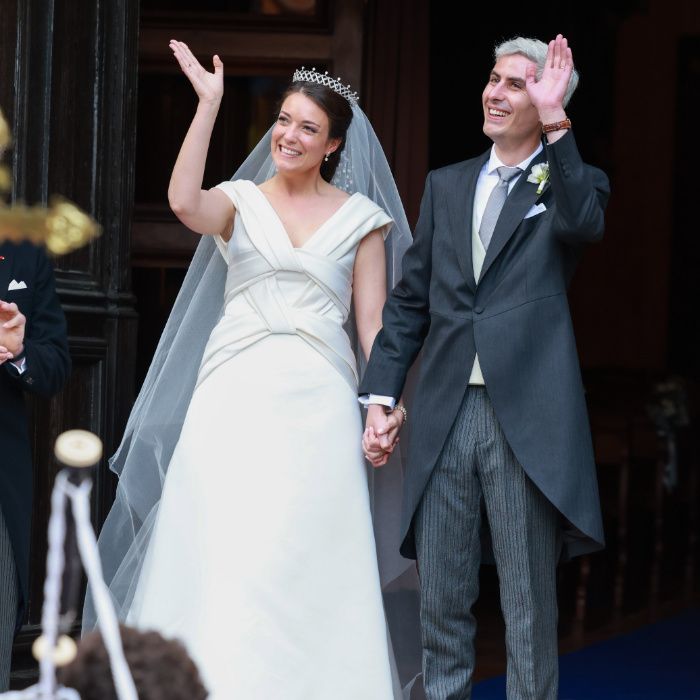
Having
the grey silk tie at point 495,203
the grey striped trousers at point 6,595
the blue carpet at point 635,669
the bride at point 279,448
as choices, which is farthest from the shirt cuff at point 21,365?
the blue carpet at point 635,669

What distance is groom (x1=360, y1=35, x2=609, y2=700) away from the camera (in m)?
3.23

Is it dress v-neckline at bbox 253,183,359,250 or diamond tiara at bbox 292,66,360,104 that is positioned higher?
diamond tiara at bbox 292,66,360,104

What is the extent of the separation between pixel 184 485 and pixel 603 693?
197 cm

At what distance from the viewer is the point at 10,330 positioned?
103 inches

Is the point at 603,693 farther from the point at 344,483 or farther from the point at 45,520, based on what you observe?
the point at 45,520

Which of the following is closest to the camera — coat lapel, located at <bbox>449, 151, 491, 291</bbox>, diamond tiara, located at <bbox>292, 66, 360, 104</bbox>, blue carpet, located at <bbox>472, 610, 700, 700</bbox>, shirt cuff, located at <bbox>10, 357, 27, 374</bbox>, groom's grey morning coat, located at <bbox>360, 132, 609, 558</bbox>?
shirt cuff, located at <bbox>10, 357, 27, 374</bbox>

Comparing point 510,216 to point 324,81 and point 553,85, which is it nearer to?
point 553,85

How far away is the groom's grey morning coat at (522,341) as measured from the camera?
127 inches

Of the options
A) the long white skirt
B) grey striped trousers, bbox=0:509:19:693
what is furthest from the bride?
grey striped trousers, bbox=0:509:19:693

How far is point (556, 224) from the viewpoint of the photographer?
3223 mm

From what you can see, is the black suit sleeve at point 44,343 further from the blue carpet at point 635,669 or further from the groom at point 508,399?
the blue carpet at point 635,669

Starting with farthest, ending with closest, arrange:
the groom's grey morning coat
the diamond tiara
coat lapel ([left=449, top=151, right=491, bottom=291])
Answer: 1. the diamond tiara
2. coat lapel ([left=449, top=151, right=491, bottom=291])
3. the groom's grey morning coat

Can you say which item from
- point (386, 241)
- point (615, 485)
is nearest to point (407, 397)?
point (386, 241)

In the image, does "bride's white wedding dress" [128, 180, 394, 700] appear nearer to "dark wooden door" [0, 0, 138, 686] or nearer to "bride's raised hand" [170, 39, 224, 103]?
"bride's raised hand" [170, 39, 224, 103]
